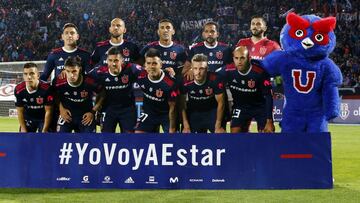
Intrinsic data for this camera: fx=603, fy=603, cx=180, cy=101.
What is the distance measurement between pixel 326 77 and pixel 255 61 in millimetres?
1079

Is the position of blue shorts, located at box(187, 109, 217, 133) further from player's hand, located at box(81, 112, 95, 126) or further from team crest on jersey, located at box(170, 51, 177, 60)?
player's hand, located at box(81, 112, 95, 126)

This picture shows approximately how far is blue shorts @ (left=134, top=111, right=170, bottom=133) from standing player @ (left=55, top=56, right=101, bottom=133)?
2.11 ft

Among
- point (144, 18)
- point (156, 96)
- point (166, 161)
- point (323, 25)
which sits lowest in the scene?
point (166, 161)

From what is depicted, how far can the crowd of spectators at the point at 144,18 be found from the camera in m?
26.6

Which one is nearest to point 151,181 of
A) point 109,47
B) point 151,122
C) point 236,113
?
point 151,122

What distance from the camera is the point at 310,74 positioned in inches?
294

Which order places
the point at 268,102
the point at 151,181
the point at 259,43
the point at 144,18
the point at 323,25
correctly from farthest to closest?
1. the point at 144,18
2. the point at 259,43
3. the point at 268,102
4. the point at 323,25
5. the point at 151,181

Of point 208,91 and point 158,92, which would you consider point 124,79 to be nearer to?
point 158,92

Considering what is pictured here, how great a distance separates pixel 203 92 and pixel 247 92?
60 cm

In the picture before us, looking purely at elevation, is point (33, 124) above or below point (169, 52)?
below

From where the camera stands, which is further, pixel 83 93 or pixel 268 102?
pixel 83 93

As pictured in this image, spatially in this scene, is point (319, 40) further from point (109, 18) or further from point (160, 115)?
point (109, 18)

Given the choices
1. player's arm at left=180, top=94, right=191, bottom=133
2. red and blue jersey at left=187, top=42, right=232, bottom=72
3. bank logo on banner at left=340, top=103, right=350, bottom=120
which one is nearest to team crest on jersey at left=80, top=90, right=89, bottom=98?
player's arm at left=180, top=94, right=191, bottom=133

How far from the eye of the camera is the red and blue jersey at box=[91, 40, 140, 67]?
873cm
